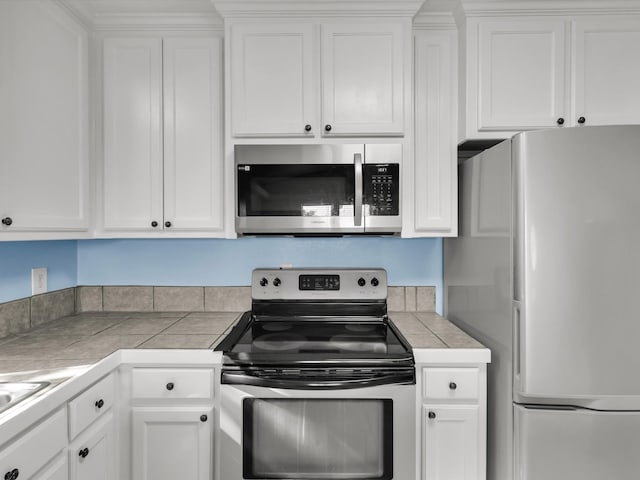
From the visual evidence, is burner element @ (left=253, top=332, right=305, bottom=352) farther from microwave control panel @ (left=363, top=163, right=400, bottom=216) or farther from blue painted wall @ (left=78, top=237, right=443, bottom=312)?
microwave control panel @ (left=363, top=163, right=400, bottom=216)

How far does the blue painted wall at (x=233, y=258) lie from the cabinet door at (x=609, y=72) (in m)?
1.00

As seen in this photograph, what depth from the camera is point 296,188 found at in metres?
1.84

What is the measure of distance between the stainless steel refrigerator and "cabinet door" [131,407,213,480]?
1191 millimetres

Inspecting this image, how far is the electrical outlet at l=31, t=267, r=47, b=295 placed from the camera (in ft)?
6.33

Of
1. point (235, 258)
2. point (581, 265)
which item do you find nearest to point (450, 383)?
point (581, 265)

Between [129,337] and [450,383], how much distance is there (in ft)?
4.63

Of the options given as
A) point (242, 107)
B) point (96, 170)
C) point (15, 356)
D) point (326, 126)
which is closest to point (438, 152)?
point (326, 126)

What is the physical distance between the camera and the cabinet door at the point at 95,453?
4.27 ft

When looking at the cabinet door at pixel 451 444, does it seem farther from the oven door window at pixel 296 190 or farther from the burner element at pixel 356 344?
the oven door window at pixel 296 190

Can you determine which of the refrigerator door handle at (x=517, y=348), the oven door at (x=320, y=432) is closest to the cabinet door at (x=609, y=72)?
the refrigerator door handle at (x=517, y=348)

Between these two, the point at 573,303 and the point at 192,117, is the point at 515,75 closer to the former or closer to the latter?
the point at 573,303

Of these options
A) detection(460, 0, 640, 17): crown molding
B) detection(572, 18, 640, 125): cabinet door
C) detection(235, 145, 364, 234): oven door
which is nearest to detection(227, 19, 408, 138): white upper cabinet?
detection(235, 145, 364, 234): oven door

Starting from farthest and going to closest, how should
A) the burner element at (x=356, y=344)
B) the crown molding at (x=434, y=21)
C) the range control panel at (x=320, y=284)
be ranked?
the range control panel at (x=320, y=284) → the crown molding at (x=434, y=21) → the burner element at (x=356, y=344)

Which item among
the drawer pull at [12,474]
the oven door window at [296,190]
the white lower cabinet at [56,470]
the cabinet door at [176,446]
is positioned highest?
the oven door window at [296,190]
